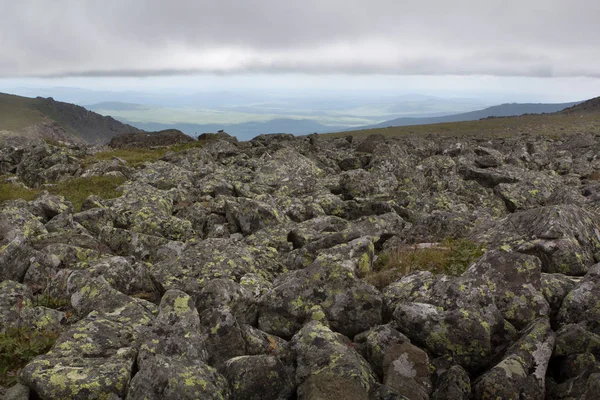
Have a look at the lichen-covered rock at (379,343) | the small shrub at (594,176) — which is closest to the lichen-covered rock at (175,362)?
the lichen-covered rock at (379,343)

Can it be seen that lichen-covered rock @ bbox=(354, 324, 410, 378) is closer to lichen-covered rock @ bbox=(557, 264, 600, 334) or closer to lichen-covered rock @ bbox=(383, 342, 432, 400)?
lichen-covered rock @ bbox=(383, 342, 432, 400)

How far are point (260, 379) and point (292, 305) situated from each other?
3.30 metres

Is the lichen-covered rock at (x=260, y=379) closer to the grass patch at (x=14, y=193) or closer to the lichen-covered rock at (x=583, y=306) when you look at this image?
the lichen-covered rock at (x=583, y=306)

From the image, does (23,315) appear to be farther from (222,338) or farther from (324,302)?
(324,302)

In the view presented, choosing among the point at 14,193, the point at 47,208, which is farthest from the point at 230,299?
the point at 14,193

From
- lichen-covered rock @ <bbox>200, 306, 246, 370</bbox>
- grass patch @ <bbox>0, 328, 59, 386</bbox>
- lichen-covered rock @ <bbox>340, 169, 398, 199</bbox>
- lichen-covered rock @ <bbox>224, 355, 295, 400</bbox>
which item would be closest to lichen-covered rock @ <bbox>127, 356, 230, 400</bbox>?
lichen-covered rock @ <bbox>224, 355, 295, 400</bbox>

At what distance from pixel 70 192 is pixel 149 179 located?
4965 mm

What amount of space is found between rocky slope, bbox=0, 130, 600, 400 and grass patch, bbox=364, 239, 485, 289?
0.64 metres

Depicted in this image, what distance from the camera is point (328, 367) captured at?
8.52 m

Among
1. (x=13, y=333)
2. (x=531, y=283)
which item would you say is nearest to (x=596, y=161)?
(x=531, y=283)

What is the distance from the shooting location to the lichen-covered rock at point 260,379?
8188 millimetres

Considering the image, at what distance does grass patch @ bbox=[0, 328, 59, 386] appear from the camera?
8688mm

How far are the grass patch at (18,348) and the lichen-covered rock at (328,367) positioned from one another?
571 cm

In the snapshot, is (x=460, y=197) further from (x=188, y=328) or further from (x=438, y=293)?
(x=188, y=328)
